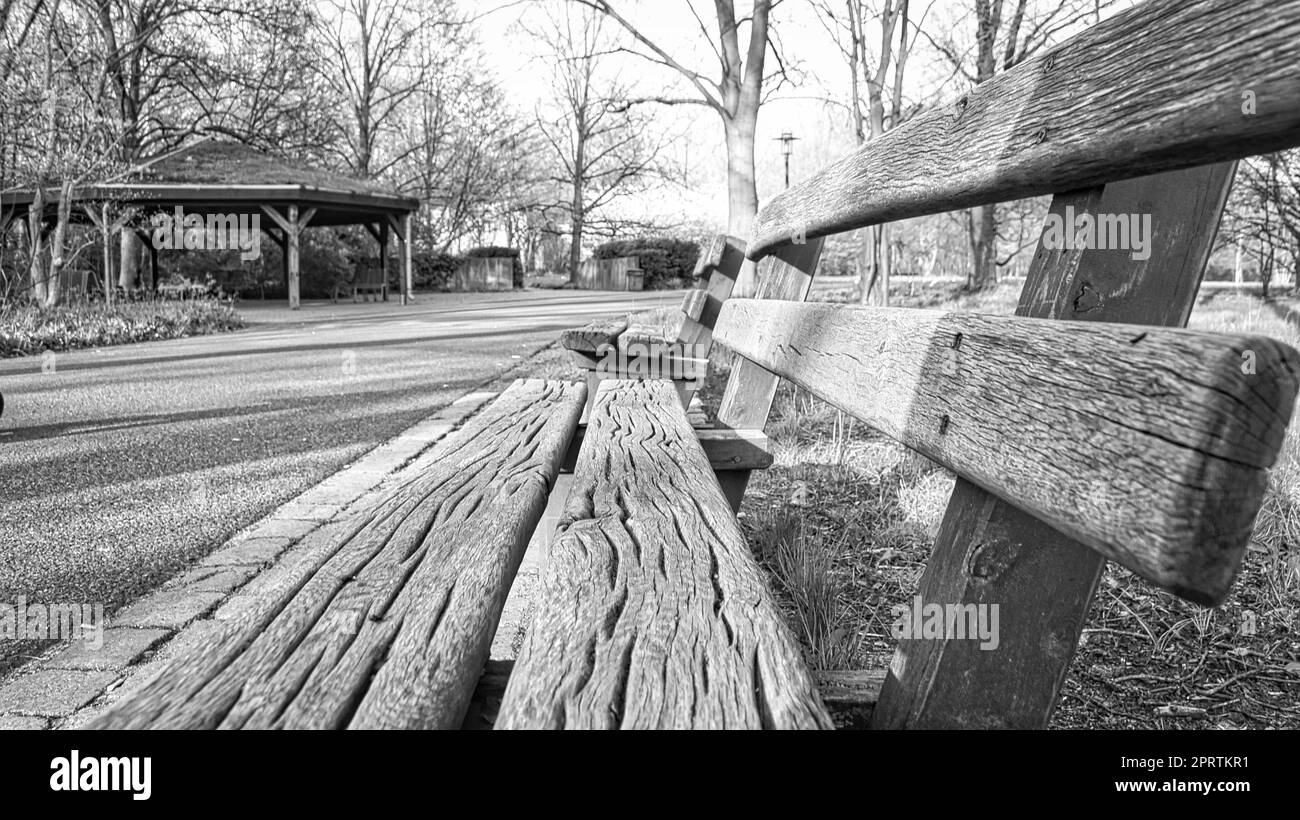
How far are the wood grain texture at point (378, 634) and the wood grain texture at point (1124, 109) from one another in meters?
0.80

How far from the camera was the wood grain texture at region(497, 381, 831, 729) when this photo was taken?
0.75m

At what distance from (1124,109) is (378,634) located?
92cm

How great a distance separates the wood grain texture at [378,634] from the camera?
776mm

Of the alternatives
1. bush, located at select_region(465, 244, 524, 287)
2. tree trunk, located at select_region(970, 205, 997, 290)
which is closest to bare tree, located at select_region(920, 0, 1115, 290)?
tree trunk, located at select_region(970, 205, 997, 290)

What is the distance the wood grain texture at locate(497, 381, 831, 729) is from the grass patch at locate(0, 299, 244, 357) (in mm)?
10310

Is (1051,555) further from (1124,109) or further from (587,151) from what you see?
(587,151)

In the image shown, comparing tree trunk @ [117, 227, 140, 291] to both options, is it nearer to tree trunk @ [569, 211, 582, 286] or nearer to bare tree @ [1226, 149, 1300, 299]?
tree trunk @ [569, 211, 582, 286]

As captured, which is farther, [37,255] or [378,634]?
[37,255]

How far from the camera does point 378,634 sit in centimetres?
94

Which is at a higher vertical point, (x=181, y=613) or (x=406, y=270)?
→ (x=406, y=270)

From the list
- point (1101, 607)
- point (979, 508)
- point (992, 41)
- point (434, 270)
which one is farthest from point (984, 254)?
point (434, 270)

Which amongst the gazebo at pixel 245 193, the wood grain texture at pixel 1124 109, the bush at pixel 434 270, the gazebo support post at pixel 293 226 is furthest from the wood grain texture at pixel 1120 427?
the bush at pixel 434 270

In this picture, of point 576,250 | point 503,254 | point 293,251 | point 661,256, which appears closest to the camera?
point 293,251
